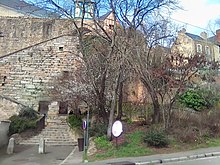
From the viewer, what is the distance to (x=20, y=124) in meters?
22.1

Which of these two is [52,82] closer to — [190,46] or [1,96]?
[1,96]

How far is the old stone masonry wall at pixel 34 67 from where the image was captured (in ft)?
89.8

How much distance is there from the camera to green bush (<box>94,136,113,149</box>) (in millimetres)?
15362

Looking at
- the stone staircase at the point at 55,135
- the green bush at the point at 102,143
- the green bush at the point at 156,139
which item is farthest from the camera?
the stone staircase at the point at 55,135

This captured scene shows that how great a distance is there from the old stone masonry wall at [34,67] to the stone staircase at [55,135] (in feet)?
14.7

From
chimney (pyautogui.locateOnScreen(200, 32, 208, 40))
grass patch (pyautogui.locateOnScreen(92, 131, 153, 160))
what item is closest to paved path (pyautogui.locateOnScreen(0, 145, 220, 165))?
grass patch (pyautogui.locateOnScreen(92, 131, 153, 160))

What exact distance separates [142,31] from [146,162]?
863cm

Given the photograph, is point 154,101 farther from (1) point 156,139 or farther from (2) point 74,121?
(2) point 74,121

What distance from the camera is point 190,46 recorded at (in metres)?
43.9

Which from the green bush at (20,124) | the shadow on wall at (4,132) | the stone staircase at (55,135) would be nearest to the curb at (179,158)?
the stone staircase at (55,135)

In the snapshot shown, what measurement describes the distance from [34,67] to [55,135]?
876cm

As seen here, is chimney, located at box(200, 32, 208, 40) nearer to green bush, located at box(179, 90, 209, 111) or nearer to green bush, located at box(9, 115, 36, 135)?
green bush, located at box(179, 90, 209, 111)

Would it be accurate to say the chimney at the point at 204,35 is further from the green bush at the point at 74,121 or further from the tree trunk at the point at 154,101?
the tree trunk at the point at 154,101

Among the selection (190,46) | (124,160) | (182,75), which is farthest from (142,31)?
(190,46)
